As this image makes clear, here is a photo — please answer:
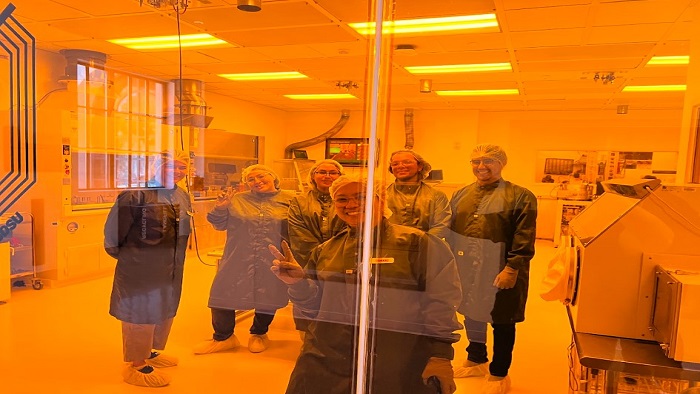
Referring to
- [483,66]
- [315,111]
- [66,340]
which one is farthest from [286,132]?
[66,340]

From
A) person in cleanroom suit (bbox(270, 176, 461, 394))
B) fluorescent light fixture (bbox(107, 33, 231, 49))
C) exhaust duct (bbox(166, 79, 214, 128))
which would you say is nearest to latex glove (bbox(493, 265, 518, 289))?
person in cleanroom suit (bbox(270, 176, 461, 394))

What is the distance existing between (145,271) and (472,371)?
1857 millimetres

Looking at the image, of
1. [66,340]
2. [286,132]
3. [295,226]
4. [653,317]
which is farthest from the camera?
[286,132]

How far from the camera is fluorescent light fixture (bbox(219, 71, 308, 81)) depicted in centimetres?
405

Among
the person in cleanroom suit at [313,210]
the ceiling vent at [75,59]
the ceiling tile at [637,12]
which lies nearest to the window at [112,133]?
the ceiling vent at [75,59]

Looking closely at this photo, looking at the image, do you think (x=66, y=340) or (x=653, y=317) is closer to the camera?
(x=653, y=317)

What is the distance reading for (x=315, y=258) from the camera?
70.0 inches

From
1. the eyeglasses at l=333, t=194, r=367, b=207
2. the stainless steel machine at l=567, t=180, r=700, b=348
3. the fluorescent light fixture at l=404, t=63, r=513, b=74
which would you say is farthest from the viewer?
the fluorescent light fixture at l=404, t=63, r=513, b=74

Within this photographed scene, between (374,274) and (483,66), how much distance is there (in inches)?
104

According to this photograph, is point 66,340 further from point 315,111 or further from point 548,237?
point 548,237

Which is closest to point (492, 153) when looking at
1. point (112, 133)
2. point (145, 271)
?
point (145, 271)

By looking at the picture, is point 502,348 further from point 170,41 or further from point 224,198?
point 170,41

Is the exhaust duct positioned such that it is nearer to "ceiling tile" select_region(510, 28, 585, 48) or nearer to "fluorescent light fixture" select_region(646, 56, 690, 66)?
"ceiling tile" select_region(510, 28, 585, 48)

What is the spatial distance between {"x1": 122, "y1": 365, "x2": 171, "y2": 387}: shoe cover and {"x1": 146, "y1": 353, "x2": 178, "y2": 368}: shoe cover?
0.12 m
